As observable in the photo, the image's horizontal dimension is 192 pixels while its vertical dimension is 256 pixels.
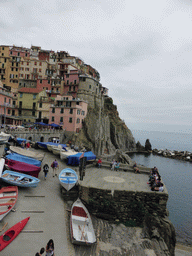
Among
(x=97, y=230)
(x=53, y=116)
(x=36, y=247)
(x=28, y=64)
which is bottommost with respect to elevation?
(x=97, y=230)

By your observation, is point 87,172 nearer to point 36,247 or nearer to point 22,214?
point 22,214

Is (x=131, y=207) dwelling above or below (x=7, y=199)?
below

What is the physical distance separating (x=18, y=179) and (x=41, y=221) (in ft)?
15.7

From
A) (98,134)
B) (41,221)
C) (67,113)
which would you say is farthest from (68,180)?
(98,134)

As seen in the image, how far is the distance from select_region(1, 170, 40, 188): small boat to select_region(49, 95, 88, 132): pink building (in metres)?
37.0

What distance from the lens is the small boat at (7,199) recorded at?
10956mm

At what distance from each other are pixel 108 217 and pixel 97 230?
6.00ft

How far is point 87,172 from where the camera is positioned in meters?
19.9

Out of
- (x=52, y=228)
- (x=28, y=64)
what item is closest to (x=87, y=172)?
(x=52, y=228)

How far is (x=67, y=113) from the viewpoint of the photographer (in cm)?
5209

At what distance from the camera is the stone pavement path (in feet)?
30.2

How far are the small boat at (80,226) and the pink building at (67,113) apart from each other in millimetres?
39284

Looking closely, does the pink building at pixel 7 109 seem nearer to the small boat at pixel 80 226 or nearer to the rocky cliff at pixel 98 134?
the rocky cliff at pixel 98 134

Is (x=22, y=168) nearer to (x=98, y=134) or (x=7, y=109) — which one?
(x=7, y=109)
